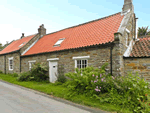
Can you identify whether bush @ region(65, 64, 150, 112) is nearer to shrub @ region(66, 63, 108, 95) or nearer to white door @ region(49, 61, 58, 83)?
shrub @ region(66, 63, 108, 95)

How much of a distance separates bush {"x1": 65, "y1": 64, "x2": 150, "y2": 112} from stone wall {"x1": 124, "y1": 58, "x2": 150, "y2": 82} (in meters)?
2.27

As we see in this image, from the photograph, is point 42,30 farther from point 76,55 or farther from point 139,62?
point 139,62

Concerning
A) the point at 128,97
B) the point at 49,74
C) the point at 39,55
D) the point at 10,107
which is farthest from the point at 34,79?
the point at 128,97

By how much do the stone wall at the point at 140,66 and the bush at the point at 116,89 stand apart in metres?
2.27

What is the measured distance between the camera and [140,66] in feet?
26.7

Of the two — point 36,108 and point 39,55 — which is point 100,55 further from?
point 39,55

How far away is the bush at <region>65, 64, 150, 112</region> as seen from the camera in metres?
5.24

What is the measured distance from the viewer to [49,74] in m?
11.8

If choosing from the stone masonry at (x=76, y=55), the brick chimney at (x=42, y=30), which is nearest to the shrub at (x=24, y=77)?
the stone masonry at (x=76, y=55)

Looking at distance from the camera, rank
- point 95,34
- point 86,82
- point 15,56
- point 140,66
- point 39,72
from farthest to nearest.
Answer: point 15,56, point 39,72, point 95,34, point 140,66, point 86,82

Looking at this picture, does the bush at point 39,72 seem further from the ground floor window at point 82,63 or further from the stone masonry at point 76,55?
the ground floor window at point 82,63

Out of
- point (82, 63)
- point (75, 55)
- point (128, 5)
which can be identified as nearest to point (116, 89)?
point (82, 63)

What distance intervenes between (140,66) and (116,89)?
3.25 m

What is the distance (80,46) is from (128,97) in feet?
17.5
